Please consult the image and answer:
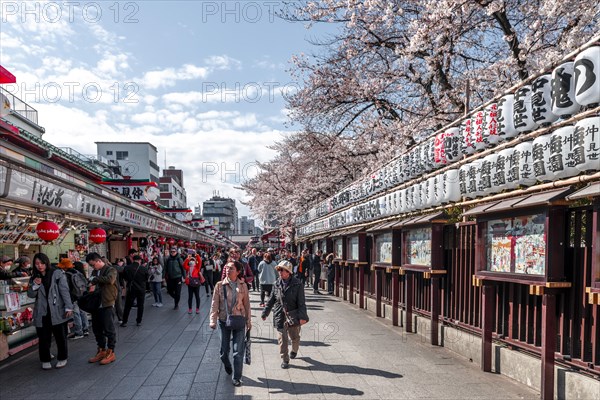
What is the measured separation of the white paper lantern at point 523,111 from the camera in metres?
6.04

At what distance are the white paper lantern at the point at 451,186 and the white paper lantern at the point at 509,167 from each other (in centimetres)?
147

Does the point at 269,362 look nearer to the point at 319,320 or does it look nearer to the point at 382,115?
the point at 319,320

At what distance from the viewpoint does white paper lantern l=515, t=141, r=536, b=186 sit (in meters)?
6.00

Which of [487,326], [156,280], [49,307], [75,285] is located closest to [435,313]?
[487,326]

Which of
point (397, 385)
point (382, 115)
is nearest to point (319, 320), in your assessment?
point (397, 385)

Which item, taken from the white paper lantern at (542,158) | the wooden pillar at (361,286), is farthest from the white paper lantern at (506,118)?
the wooden pillar at (361,286)

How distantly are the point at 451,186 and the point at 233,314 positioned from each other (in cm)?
460

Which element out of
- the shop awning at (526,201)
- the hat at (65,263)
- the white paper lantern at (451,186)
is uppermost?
the white paper lantern at (451,186)

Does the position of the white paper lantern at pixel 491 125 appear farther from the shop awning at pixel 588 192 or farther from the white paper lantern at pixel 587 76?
the shop awning at pixel 588 192

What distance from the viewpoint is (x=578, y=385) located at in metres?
5.29

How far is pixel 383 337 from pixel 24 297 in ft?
24.1

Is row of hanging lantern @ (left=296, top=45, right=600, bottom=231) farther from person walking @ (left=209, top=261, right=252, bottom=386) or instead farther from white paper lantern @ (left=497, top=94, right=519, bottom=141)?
person walking @ (left=209, top=261, right=252, bottom=386)

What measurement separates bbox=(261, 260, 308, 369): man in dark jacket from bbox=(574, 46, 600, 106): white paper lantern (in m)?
4.79

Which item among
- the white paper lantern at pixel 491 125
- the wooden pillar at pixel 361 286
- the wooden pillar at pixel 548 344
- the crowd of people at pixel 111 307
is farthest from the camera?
the wooden pillar at pixel 361 286
